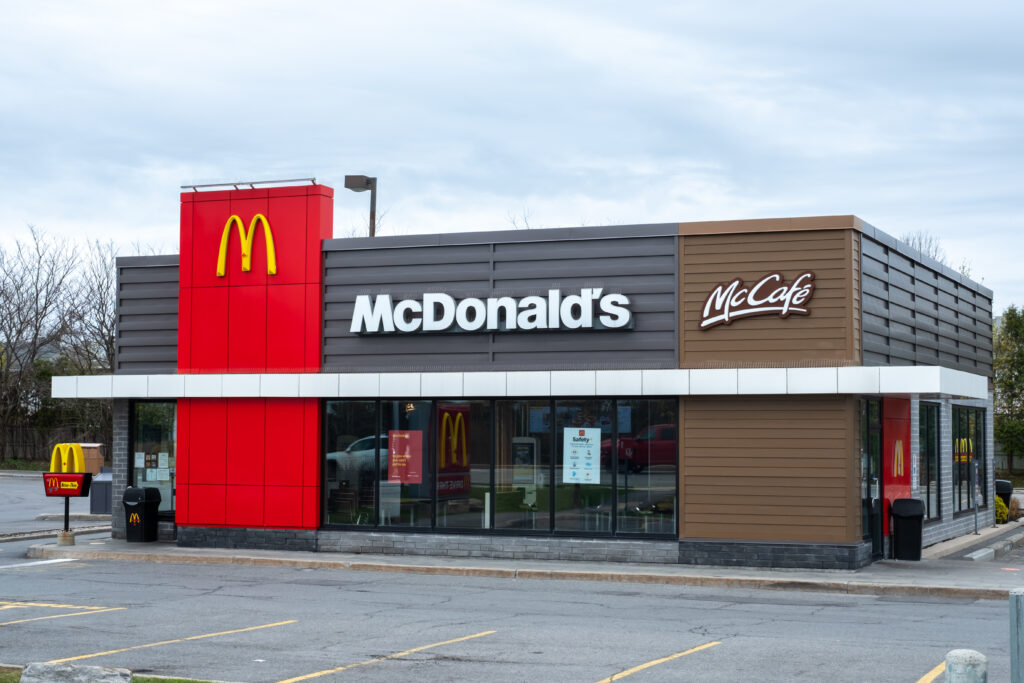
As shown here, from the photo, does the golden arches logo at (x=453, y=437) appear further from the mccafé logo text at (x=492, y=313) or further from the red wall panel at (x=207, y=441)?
the red wall panel at (x=207, y=441)

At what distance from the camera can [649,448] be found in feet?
67.4

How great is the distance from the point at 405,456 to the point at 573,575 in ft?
14.4

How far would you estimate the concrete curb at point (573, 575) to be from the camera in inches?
691

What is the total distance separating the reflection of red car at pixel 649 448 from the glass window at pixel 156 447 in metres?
9.37

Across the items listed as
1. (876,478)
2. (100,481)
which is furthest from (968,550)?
(100,481)

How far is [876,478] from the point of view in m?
21.3

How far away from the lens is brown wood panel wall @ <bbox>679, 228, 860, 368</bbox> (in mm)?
19469

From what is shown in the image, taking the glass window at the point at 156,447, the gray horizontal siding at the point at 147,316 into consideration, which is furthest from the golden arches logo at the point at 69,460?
the gray horizontal siding at the point at 147,316

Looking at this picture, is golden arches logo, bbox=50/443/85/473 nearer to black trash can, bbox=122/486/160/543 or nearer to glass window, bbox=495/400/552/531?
black trash can, bbox=122/486/160/543

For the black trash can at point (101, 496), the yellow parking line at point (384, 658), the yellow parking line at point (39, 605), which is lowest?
Answer: the yellow parking line at point (39, 605)

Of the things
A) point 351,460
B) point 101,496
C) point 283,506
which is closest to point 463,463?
point 351,460

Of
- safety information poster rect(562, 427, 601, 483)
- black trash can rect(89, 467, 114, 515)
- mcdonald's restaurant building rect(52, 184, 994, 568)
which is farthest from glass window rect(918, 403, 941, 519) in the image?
black trash can rect(89, 467, 114, 515)

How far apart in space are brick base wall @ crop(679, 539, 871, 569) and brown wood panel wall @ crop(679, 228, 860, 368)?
2.93 metres

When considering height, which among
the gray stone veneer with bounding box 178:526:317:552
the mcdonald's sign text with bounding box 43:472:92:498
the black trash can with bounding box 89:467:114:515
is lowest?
the gray stone veneer with bounding box 178:526:317:552
